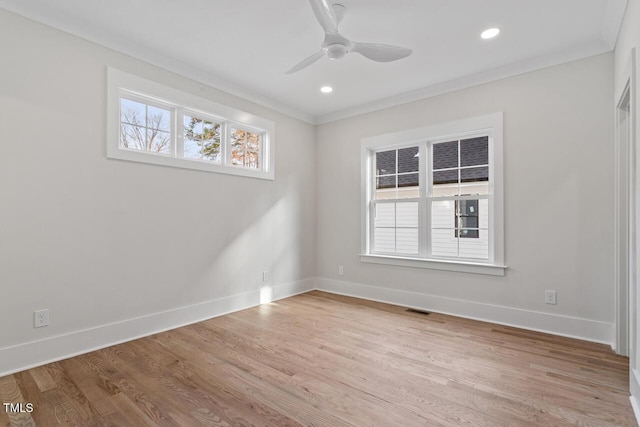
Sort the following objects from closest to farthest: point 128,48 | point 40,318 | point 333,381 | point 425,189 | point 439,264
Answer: point 333,381 < point 40,318 < point 128,48 < point 439,264 < point 425,189

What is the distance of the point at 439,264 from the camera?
12.7ft

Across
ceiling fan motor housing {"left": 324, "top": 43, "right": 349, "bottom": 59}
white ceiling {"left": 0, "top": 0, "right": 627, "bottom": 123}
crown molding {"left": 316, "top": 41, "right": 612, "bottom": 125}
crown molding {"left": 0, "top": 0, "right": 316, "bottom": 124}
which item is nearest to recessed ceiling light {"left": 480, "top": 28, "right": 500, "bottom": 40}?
white ceiling {"left": 0, "top": 0, "right": 627, "bottom": 123}

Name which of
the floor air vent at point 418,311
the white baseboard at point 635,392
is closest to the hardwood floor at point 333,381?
the white baseboard at point 635,392

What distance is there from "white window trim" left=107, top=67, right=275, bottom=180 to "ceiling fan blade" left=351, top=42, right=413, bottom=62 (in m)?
1.93

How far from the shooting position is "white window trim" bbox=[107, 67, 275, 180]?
9.48 feet

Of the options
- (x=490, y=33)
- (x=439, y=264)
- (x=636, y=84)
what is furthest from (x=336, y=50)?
(x=439, y=264)

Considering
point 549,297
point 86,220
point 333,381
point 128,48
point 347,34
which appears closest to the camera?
point 333,381

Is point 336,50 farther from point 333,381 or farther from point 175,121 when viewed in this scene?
point 333,381

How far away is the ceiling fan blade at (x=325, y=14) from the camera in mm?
2008

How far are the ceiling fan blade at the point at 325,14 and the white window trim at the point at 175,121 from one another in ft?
6.27

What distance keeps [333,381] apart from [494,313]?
2.20 meters

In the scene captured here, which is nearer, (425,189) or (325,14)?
(325,14)

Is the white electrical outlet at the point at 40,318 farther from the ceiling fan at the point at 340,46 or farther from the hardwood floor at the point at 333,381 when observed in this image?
the ceiling fan at the point at 340,46

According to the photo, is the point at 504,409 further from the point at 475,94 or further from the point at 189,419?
the point at 475,94
